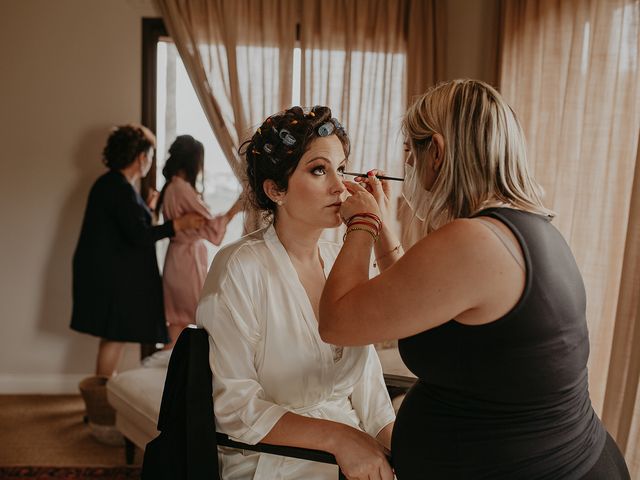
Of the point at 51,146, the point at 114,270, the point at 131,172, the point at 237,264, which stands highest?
the point at 51,146

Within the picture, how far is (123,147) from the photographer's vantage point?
3127 millimetres

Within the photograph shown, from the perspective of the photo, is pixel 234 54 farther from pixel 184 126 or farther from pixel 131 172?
pixel 131 172

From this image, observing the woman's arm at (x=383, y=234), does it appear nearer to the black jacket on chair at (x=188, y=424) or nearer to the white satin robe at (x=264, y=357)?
the white satin robe at (x=264, y=357)

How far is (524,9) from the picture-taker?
99.7 inches

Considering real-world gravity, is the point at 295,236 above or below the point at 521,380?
above

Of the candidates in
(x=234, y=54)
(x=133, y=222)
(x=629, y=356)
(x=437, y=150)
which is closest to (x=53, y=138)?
(x=133, y=222)

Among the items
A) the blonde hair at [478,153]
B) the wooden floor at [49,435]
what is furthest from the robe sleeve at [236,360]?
the wooden floor at [49,435]

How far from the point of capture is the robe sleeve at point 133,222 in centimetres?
309

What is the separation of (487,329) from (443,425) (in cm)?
21

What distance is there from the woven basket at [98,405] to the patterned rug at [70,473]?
0.27 m

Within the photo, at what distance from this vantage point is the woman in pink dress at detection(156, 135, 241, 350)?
10.6 feet

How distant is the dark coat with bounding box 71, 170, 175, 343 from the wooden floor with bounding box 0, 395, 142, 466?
50cm

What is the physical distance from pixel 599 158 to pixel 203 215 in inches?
77.1

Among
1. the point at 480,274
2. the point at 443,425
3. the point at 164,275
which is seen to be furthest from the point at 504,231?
the point at 164,275
